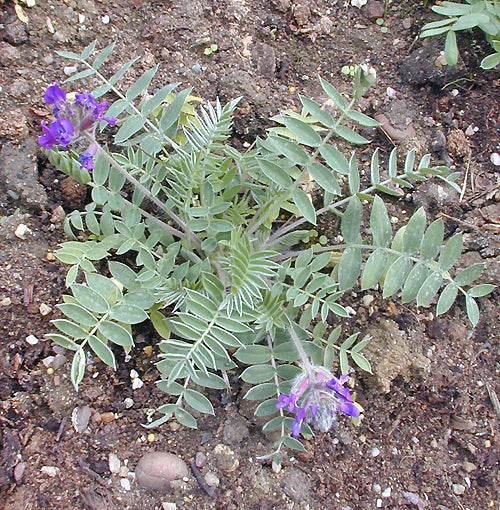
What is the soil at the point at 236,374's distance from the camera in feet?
6.95

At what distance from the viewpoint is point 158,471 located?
2088 millimetres

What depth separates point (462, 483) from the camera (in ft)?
7.59

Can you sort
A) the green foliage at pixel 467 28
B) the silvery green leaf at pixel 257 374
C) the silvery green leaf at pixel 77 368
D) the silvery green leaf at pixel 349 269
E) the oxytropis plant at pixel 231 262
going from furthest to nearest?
the green foliage at pixel 467 28, the silvery green leaf at pixel 257 374, the silvery green leaf at pixel 349 269, the oxytropis plant at pixel 231 262, the silvery green leaf at pixel 77 368

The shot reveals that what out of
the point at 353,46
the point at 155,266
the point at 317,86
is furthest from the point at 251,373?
the point at 353,46

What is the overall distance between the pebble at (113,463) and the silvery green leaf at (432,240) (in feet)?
4.11

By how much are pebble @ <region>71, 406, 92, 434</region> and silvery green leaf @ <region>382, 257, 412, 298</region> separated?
1121 mm

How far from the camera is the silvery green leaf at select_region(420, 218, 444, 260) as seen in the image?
187cm

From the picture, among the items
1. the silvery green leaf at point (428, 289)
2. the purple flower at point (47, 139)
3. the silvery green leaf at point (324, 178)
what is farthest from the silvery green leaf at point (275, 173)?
the purple flower at point (47, 139)

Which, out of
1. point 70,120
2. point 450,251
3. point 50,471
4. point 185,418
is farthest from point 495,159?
point 50,471

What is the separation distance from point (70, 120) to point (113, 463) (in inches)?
46.0

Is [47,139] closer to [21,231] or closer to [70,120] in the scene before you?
[70,120]

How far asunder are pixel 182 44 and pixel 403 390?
1871 mm

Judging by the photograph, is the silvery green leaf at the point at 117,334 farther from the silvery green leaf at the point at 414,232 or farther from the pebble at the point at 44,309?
the silvery green leaf at the point at 414,232

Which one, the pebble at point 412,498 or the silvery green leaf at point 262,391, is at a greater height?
the silvery green leaf at point 262,391
